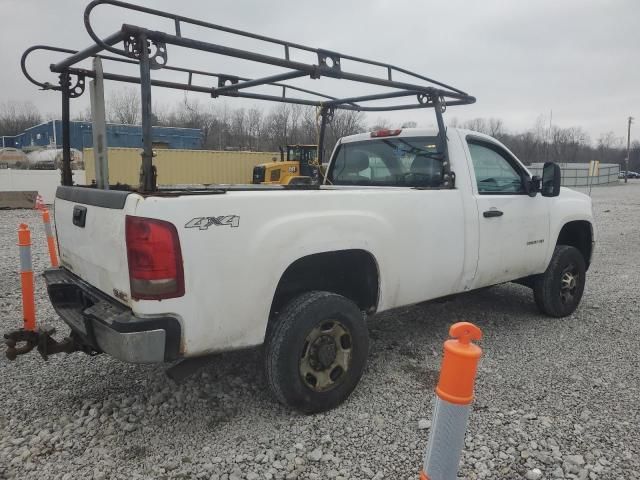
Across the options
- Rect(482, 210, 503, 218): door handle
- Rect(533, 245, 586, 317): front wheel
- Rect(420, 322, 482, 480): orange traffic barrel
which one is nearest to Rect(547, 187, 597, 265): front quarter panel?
Rect(533, 245, 586, 317): front wheel

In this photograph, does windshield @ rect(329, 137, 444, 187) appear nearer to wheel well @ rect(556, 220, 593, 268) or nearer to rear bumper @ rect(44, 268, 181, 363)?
wheel well @ rect(556, 220, 593, 268)

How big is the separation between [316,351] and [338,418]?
46 centimetres

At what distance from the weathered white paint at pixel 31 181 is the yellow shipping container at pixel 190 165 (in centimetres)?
234

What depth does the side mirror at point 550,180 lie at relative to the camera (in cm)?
453

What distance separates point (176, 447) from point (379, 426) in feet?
4.02

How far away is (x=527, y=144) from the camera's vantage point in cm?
7025

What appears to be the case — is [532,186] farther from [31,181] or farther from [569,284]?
[31,181]

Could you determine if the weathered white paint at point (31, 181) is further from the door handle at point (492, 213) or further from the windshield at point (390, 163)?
the door handle at point (492, 213)

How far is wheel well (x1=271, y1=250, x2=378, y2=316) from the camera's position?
323 centimetres

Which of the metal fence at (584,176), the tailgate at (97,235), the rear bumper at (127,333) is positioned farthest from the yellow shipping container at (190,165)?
the metal fence at (584,176)

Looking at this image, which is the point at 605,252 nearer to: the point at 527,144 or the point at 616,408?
the point at 616,408

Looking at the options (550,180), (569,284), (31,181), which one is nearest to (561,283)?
(569,284)

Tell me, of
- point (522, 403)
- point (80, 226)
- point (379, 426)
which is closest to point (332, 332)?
point (379, 426)

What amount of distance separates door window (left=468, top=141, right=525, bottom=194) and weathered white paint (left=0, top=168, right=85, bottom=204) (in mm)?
20332
